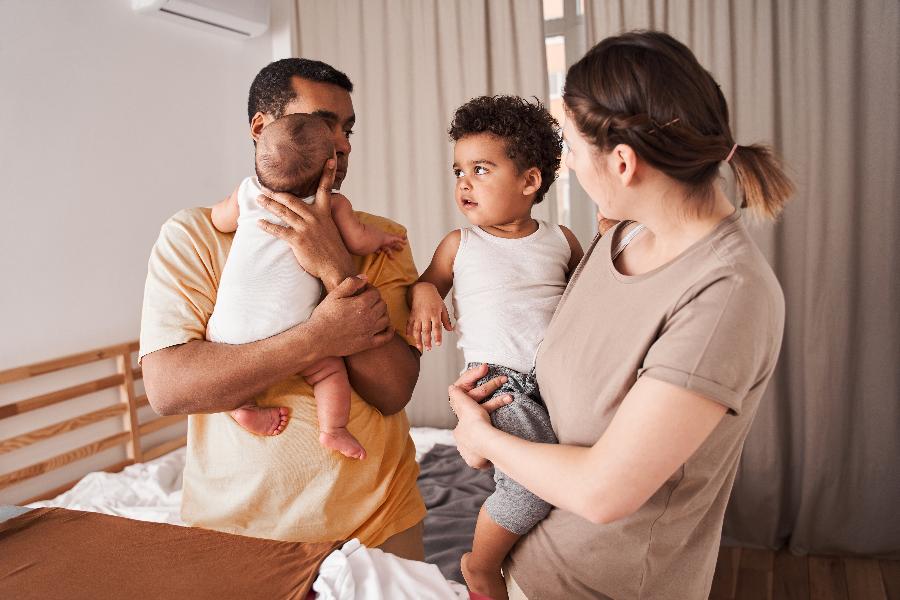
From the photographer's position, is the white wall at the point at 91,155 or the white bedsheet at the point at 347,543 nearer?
the white bedsheet at the point at 347,543

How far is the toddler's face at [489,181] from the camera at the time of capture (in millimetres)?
1531

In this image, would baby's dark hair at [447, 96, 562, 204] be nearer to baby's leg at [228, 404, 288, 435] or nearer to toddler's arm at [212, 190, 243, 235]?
toddler's arm at [212, 190, 243, 235]

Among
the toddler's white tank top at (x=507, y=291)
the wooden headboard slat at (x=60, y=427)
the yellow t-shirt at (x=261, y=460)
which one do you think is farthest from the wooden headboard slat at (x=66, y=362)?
the toddler's white tank top at (x=507, y=291)

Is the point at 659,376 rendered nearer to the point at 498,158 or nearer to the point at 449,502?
the point at 498,158

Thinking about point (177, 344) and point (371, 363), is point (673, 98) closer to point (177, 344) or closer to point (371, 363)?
point (371, 363)

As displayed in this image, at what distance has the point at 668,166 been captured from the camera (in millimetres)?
944

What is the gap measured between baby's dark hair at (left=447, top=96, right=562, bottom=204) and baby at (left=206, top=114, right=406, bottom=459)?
39 centimetres

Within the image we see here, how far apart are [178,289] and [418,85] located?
8.22 ft

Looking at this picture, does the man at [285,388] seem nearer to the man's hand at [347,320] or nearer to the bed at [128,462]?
the man's hand at [347,320]

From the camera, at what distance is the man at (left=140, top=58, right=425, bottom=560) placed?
1188 mm

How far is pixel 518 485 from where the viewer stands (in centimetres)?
120

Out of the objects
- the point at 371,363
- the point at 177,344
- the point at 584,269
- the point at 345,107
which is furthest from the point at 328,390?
the point at 345,107

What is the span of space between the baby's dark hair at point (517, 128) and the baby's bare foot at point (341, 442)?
28.9 inches

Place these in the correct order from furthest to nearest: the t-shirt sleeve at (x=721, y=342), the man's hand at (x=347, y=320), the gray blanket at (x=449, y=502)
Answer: the gray blanket at (x=449, y=502) < the man's hand at (x=347, y=320) < the t-shirt sleeve at (x=721, y=342)
